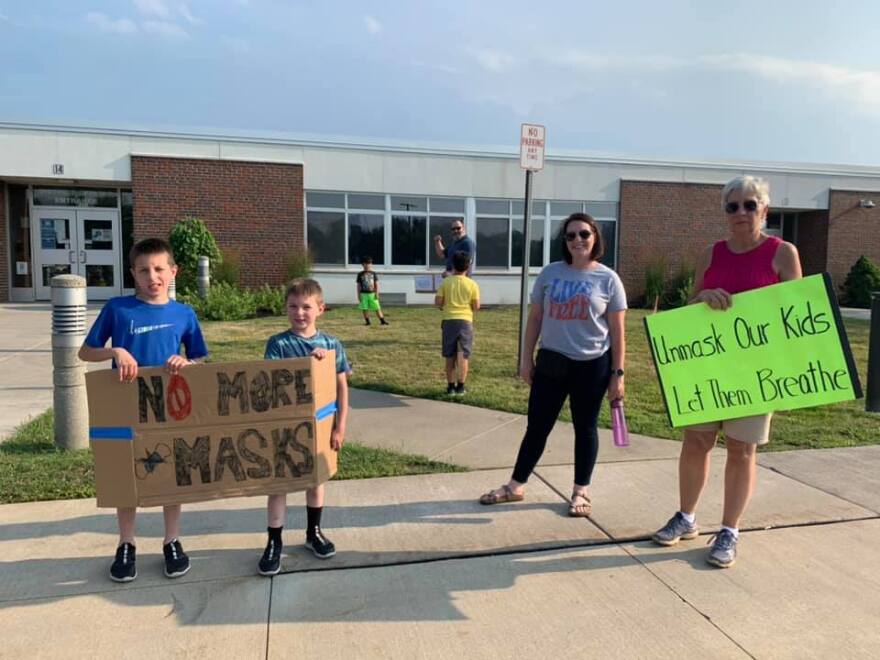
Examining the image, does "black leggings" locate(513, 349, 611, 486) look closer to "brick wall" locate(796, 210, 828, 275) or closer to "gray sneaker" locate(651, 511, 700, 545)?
"gray sneaker" locate(651, 511, 700, 545)

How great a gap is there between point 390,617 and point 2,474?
3325 mm

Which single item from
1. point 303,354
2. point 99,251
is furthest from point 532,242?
point 303,354

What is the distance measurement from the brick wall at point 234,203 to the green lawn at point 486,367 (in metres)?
3.90

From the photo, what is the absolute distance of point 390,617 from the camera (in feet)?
9.55

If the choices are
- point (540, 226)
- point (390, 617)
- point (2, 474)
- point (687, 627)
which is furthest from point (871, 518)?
point (540, 226)

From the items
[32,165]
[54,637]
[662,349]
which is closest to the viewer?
[54,637]

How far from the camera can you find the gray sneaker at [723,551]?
3.38 metres

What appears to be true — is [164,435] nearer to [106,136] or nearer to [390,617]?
[390,617]

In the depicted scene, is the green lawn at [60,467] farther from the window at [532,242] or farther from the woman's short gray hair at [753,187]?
the window at [532,242]

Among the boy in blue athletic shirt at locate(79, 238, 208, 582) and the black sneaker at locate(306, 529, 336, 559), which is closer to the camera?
the boy in blue athletic shirt at locate(79, 238, 208, 582)

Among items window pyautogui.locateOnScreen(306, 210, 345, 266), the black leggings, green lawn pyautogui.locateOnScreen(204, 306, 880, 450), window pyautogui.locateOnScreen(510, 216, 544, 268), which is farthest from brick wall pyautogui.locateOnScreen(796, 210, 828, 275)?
the black leggings

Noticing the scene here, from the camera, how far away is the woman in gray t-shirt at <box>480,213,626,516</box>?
3.78 m

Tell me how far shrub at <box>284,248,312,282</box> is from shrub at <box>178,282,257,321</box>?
2457 millimetres

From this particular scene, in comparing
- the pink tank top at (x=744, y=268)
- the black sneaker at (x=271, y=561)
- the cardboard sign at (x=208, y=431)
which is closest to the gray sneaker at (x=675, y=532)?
the pink tank top at (x=744, y=268)
